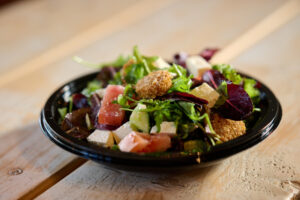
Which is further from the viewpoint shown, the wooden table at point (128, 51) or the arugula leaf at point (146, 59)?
the arugula leaf at point (146, 59)

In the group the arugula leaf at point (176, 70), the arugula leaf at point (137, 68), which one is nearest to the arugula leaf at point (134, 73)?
the arugula leaf at point (137, 68)

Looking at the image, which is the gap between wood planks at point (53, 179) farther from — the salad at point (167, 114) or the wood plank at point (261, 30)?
the wood plank at point (261, 30)

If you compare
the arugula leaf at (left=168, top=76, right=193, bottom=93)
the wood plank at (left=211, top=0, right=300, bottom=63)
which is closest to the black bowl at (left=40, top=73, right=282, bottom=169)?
the arugula leaf at (left=168, top=76, right=193, bottom=93)

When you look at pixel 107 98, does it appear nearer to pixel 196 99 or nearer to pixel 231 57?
pixel 196 99

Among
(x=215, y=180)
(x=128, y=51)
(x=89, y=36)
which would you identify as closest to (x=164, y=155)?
(x=215, y=180)

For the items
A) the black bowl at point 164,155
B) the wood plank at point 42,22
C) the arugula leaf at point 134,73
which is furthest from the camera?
the wood plank at point 42,22

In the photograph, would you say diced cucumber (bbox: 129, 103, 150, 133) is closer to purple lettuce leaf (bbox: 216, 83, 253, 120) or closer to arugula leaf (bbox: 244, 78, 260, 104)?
purple lettuce leaf (bbox: 216, 83, 253, 120)

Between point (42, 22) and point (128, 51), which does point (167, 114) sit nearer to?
point (128, 51)

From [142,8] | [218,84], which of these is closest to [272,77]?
[218,84]
